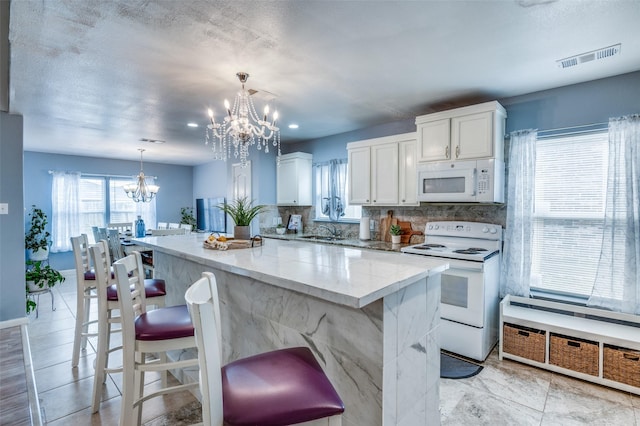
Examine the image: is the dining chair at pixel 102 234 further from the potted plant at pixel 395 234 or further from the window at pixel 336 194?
the potted plant at pixel 395 234

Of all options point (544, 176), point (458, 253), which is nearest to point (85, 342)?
point (458, 253)

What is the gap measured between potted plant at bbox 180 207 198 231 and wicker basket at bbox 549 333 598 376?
752 cm

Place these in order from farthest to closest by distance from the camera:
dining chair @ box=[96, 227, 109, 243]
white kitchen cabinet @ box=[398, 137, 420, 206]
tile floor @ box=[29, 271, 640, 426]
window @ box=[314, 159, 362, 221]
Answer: dining chair @ box=[96, 227, 109, 243] < window @ box=[314, 159, 362, 221] < white kitchen cabinet @ box=[398, 137, 420, 206] < tile floor @ box=[29, 271, 640, 426]

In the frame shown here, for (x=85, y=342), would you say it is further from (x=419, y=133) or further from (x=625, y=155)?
(x=625, y=155)

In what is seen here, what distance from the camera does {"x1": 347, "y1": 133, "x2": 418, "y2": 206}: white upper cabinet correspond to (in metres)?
3.73

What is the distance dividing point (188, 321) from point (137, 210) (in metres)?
6.88

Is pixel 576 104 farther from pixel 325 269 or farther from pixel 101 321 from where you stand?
pixel 101 321

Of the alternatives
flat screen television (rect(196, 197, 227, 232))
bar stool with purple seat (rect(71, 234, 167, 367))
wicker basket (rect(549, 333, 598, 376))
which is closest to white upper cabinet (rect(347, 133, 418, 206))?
wicker basket (rect(549, 333, 598, 376))

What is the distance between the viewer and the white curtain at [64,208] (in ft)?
20.6

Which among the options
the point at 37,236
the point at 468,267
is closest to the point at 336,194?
the point at 468,267

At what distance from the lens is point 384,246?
3684 mm

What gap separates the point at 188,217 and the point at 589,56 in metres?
7.92

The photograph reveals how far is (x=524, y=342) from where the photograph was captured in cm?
272

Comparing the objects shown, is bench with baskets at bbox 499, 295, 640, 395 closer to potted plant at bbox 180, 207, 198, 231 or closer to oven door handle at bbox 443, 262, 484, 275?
oven door handle at bbox 443, 262, 484, 275
